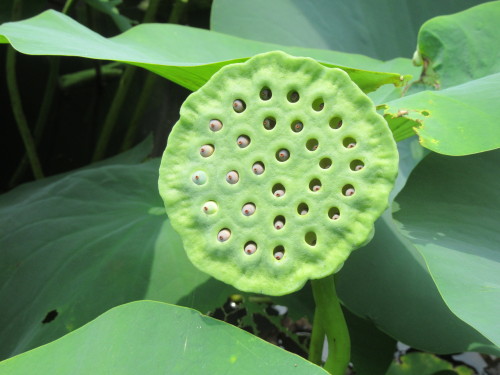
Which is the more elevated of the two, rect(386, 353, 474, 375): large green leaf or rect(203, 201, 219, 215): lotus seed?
rect(203, 201, 219, 215): lotus seed

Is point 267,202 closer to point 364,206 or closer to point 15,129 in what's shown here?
point 364,206

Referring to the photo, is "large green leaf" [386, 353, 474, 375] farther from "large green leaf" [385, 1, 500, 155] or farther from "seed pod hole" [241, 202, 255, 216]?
"seed pod hole" [241, 202, 255, 216]

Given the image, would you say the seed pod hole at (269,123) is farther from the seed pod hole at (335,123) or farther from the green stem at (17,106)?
the green stem at (17,106)

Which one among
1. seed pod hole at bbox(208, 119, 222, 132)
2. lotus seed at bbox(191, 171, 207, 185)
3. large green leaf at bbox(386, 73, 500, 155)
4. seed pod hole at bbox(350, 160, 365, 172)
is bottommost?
lotus seed at bbox(191, 171, 207, 185)

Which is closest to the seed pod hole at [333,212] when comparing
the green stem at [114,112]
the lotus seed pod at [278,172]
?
the lotus seed pod at [278,172]

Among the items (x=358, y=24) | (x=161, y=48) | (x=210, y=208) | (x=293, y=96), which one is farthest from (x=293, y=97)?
(x=358, y=24)

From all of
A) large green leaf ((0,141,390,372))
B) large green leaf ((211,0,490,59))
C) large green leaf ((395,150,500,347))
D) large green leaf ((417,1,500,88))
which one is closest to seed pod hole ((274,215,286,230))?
large green leaf ((395,150,500,347))

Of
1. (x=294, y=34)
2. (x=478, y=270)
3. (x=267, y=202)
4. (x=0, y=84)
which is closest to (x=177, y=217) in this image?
(x=267, y=202)
